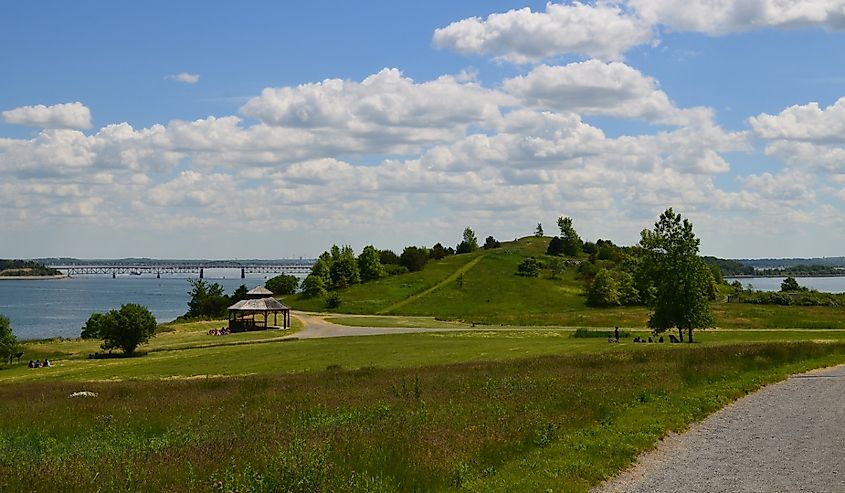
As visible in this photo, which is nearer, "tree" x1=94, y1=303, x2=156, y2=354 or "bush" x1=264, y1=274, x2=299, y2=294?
"tree" x1=94, y1=303, x2=156, y2=354

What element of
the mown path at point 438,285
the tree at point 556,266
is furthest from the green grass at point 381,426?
the tree at point 556,266

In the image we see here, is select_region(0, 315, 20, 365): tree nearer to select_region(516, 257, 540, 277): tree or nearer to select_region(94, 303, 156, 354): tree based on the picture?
select_region(94, 303, 156, 354): tree

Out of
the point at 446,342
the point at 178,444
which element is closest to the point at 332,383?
the point at 178,444

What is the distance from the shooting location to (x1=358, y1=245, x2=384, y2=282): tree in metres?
151

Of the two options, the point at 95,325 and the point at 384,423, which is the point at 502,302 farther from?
the point at 384,423

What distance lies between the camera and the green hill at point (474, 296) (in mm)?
110188

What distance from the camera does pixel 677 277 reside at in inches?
2128

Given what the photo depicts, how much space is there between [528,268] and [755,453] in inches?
5266

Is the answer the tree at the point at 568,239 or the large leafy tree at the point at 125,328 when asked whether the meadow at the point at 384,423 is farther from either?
the tree at the point at 568,239

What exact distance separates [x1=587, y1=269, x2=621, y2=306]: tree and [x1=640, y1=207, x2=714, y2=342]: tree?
60.1 m

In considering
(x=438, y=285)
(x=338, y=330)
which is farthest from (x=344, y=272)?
(x=338, y=330)

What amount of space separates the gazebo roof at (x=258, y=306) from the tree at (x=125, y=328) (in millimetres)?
22476

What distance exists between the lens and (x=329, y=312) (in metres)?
119

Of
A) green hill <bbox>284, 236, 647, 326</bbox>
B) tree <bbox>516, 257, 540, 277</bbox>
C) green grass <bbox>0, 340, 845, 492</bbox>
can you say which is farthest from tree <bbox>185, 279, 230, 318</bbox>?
green grass <bbox>0, 340, 845, 492</bbox>
